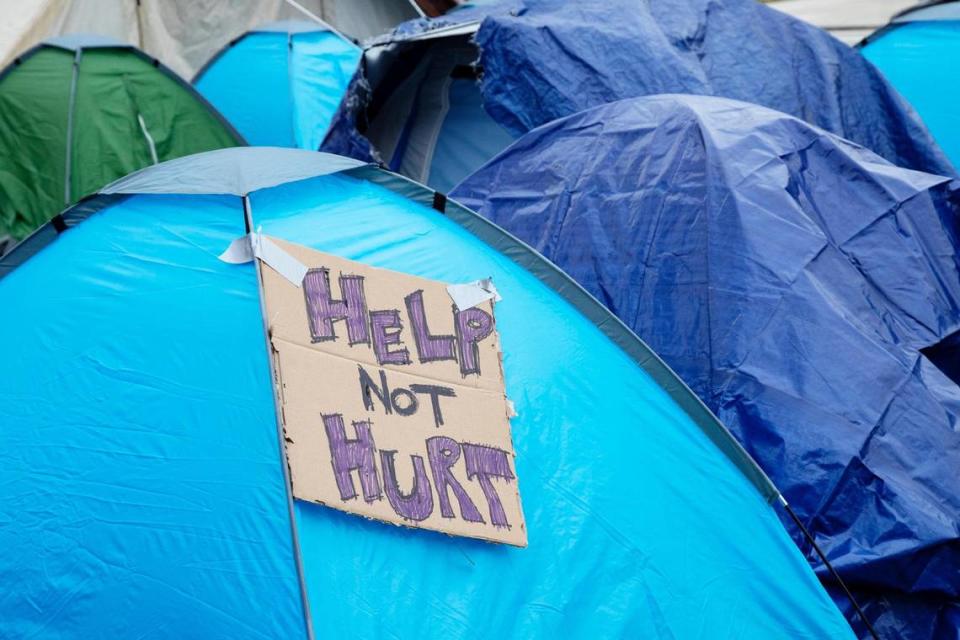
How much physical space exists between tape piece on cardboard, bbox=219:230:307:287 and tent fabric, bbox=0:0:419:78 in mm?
4413

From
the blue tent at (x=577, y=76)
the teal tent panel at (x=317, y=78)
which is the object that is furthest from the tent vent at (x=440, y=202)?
the teal tent panel at (x=317, y=78)

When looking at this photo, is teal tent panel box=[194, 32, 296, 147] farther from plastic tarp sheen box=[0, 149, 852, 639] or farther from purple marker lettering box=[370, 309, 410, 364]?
purple marker lettering box=[370, 309, 410, 364]

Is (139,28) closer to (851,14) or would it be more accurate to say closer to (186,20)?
(186,20)

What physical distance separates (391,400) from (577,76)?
2312 millimetres

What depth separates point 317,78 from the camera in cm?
555

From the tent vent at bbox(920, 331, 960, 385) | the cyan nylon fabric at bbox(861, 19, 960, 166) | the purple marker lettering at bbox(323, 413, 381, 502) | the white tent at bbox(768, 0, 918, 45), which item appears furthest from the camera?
the white tent at bbox(768, 0, 918, 45)

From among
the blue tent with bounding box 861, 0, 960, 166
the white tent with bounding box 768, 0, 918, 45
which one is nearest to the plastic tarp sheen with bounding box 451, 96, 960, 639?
the blue tent with bounding box 861, 0, 960, 166

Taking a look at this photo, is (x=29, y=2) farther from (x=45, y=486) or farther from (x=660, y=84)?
(x=45, y=486)

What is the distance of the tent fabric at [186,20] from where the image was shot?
242 inches

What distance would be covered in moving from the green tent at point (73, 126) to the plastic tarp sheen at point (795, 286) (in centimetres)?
204

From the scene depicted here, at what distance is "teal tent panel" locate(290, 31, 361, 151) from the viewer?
5316mm

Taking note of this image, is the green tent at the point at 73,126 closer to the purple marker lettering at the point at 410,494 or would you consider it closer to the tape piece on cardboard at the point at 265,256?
the tape piece on cardboard at the point at 265,256

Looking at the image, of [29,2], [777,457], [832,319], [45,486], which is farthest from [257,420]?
[29,2]

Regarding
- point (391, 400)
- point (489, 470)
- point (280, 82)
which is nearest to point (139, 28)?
point (280, 82)
